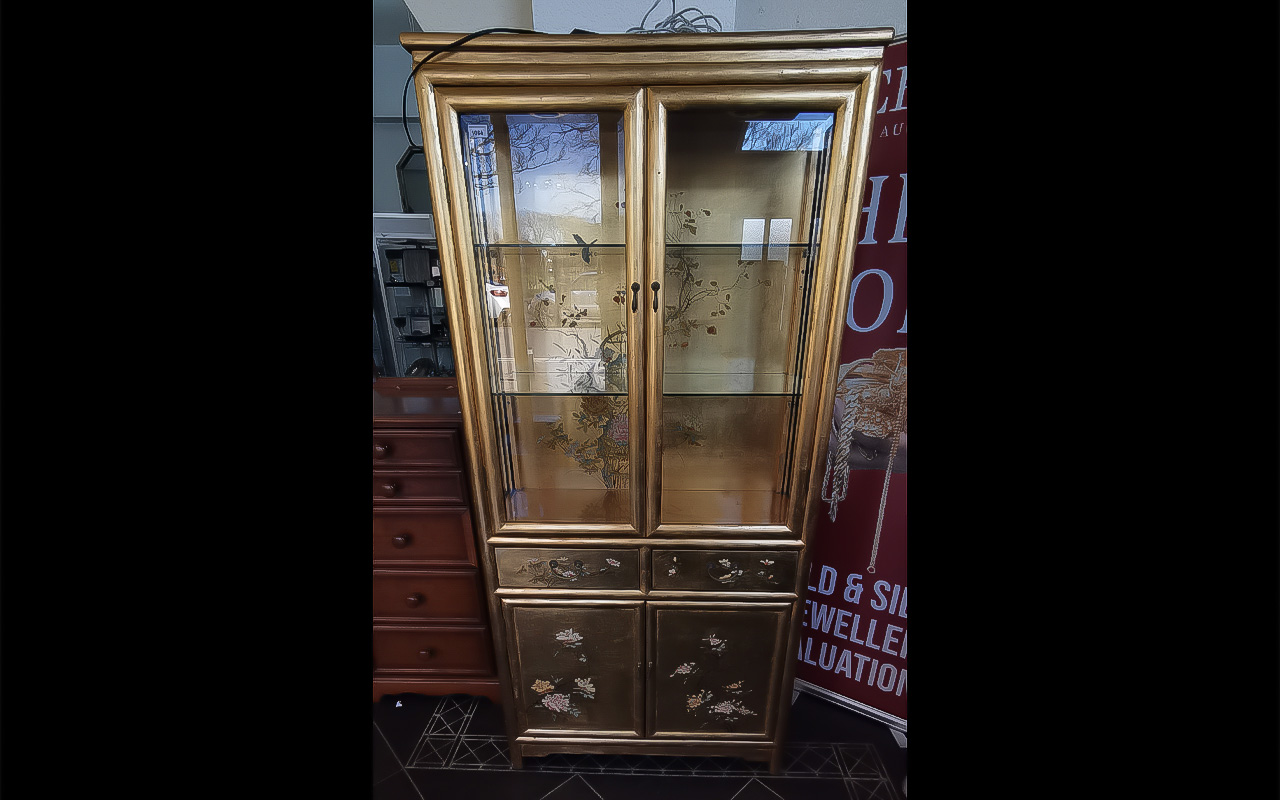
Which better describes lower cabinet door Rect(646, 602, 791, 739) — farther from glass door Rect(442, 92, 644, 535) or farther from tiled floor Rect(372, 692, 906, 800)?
glass door Rect(442, 92, 644, 535)

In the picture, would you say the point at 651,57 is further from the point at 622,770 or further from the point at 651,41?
the point at 622,770

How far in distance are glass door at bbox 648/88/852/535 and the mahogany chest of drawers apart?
0.70 meters

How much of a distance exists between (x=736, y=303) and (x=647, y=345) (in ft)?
1.21

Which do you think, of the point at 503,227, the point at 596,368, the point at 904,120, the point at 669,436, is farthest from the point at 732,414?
the point at 904,120

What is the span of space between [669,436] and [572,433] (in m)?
0.30

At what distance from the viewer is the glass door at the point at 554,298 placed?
108cm

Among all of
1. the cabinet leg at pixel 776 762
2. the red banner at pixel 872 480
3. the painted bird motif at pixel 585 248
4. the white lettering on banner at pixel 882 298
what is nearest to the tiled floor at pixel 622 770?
the cabinet leg at pixel 776 762

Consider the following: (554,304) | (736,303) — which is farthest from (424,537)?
(736,303)

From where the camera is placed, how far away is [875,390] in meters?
1.50

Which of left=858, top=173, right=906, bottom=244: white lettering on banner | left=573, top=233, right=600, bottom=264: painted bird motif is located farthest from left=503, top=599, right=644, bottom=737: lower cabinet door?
left=858, top=173, right=906, bottom=244: white lettering on banner

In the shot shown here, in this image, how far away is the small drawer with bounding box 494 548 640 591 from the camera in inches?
50.4

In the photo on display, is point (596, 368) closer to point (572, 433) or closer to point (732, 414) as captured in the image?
point (572, 433)

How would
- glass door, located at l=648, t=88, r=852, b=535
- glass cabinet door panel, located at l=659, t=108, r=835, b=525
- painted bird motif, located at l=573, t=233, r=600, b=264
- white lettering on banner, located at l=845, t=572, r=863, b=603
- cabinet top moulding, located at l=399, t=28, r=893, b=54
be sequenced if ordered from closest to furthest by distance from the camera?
cabinet top moulding, located at l=399, t=28, r=893, b=54 → glass door, located at l=648, t=88, r=852, b=535 → glass cabinet door panel, located at l=659, t=108, r=835, b=525 → painted bird motif, located at l=573, t=233, r=600, b=264 → white lettering on banner, located at l=845, t=572, r=863, b=603

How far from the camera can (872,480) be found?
1.54 meters
